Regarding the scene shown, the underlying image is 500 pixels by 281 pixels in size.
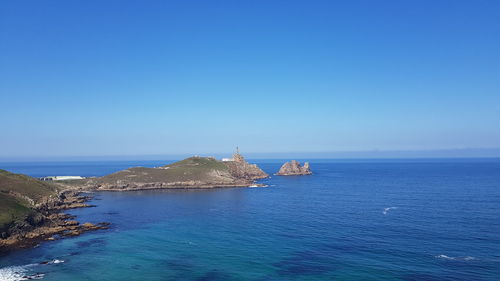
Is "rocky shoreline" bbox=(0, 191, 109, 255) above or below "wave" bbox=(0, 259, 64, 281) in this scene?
above

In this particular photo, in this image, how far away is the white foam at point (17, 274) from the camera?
2206 inches

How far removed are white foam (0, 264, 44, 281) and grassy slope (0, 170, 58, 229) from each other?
75.7ft

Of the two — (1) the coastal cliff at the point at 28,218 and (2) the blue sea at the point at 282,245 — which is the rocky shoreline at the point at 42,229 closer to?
(1) the coastal cliff at the point at 28,218

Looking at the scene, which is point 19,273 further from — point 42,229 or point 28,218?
point 28,218

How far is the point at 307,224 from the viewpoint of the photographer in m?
93.8

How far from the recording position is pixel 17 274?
189 feet

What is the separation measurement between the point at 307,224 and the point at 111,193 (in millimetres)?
130491

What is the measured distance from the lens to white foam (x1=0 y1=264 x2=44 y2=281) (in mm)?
56031

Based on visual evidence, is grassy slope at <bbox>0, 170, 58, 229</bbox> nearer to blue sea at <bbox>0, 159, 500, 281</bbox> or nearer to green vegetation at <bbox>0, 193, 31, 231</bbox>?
green vegetation at <bbox>0, 193, 31, 231</bbox>

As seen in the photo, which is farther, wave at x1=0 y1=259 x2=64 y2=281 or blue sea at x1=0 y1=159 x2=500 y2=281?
blue sea at x1=0 y1=159 x2=500 y2=281

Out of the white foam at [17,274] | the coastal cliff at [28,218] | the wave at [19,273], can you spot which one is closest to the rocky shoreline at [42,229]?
the coastal cliff at [28,218]

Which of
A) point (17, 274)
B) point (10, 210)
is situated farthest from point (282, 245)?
point (10, 210)

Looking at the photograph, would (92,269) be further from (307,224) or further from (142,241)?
(307,224)

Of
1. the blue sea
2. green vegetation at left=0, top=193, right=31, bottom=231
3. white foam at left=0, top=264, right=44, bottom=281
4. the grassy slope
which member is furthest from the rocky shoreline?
white foam at left=0, top=264, right=44, bottom=281
